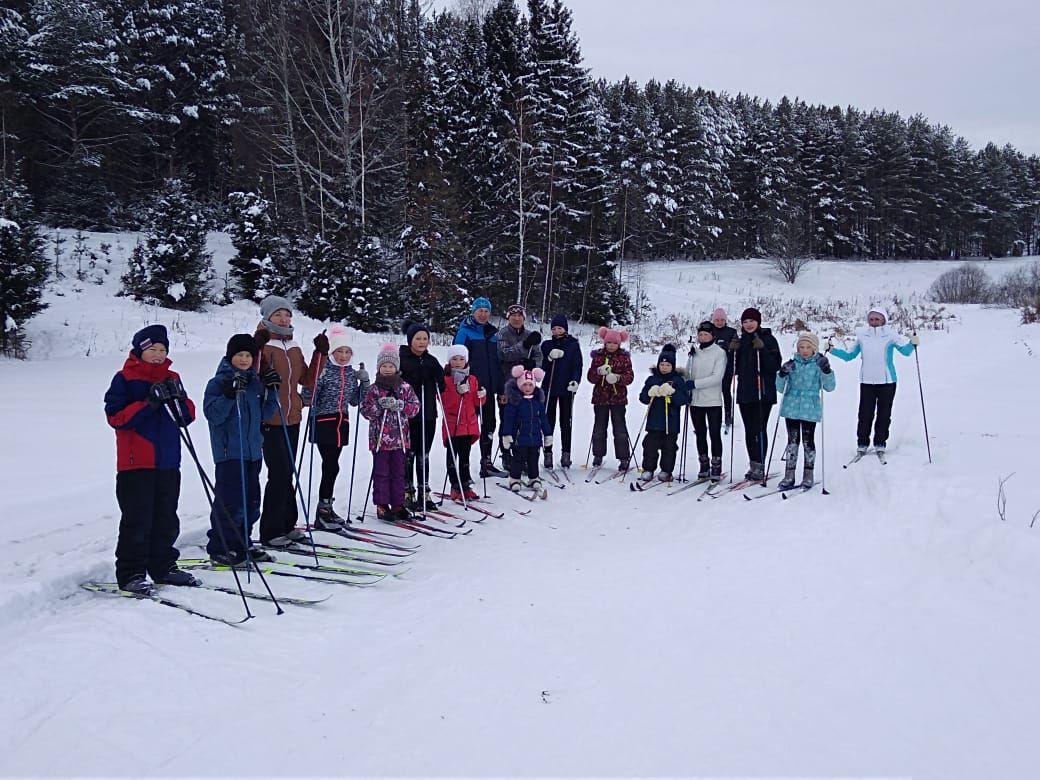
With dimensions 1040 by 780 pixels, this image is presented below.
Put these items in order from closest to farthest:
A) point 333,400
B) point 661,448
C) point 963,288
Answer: point 333,400, point 661,448, point 963,288

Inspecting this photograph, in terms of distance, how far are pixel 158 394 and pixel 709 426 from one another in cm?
579

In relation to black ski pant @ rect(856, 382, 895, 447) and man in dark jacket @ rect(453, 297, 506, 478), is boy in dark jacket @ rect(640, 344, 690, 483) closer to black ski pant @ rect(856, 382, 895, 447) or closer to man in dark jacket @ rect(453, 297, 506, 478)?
man in dark jacket @ rect(453, 297, 506, 478)

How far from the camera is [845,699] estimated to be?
3.33 metres

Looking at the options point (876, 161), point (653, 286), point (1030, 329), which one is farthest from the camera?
point (876, 161)

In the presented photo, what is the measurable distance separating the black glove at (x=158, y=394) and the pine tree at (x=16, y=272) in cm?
1031

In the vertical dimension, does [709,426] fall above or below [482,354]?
below

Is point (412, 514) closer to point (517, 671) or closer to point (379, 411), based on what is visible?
point (379, 411)

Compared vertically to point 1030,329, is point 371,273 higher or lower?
higher

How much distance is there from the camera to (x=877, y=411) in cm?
768

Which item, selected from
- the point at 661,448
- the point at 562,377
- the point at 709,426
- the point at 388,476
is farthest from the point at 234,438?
the point at 709,426

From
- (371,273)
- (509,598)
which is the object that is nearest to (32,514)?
(509,598)

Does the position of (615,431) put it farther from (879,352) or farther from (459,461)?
(879,352)

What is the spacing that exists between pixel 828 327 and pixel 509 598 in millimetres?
17228

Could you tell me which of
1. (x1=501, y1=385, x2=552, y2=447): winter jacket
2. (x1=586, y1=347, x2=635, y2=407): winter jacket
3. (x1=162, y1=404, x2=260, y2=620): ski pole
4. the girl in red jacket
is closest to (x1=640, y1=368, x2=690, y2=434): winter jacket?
(x1=586, y1=347, x2=635, y2=407): winter jacket
